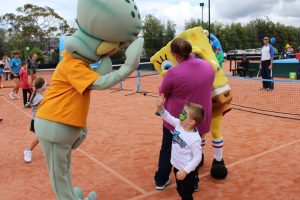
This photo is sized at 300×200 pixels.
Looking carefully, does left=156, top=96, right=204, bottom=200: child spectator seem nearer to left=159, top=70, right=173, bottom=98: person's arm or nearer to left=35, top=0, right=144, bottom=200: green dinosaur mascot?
left=159, top=70, right=173, bottom=98: person's arm

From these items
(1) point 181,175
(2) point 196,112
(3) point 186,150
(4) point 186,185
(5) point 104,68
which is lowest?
(4) point 186,185

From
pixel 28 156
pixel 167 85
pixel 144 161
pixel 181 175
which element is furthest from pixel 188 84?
pixel 28 156

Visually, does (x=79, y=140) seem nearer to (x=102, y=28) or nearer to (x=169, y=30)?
(x=102, y=28)

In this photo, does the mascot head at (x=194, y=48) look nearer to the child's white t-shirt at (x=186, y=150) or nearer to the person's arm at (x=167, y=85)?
the person's arm at (x=167, y=85)

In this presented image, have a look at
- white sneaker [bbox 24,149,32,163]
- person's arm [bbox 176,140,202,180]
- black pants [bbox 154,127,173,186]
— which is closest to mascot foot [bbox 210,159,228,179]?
black pants [bbox 154,127,173,186]

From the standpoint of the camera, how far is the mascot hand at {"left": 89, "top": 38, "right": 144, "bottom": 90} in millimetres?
3070

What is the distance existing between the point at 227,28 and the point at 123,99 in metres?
47.5

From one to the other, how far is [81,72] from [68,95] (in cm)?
28

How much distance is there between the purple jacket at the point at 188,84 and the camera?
3.61 m

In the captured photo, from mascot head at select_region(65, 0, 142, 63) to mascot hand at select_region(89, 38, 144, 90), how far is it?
19 centimetres

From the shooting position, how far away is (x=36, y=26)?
132 ft

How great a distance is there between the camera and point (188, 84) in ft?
11.8

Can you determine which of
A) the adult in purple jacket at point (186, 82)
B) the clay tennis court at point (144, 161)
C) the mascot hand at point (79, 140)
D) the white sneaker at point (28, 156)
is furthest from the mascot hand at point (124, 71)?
the white sneaker at point (28, 156)

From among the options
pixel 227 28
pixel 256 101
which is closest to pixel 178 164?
pixel 256 101
